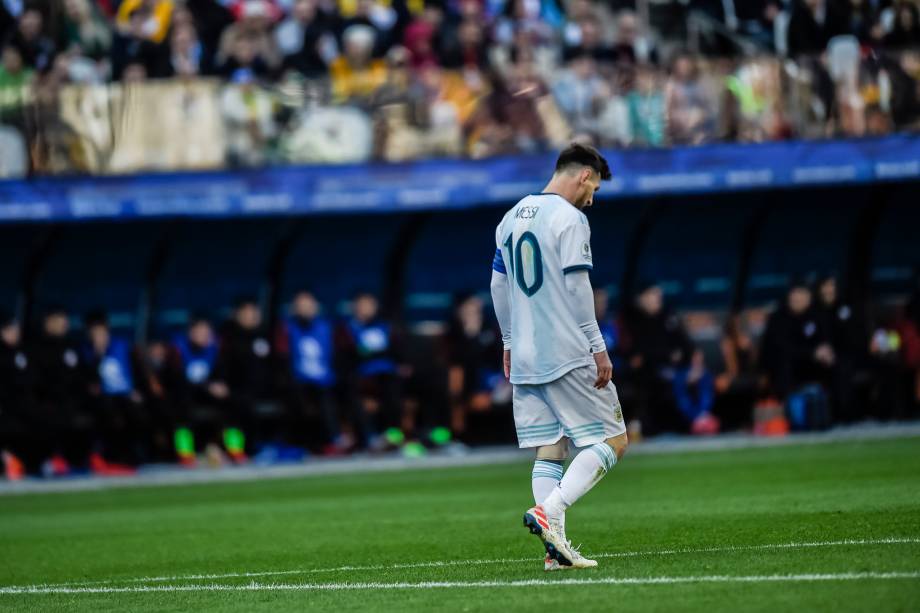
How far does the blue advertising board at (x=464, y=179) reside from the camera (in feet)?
58.4

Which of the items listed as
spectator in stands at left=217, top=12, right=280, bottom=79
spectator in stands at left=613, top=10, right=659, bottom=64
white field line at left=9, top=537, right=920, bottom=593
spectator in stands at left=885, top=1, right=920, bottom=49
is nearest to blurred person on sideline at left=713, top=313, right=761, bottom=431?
spectator in stands at left=613, top=10, right=659, bottom=64

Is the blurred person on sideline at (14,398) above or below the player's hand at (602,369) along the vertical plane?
below

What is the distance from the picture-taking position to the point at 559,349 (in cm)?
787

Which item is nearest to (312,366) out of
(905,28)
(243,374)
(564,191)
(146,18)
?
(243,374)

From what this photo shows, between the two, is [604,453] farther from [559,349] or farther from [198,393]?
[198,393]

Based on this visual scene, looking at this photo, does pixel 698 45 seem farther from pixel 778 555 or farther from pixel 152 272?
pixel 778 555

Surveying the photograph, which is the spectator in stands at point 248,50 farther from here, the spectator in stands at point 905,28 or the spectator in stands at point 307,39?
the spectator in stands at point 905,28

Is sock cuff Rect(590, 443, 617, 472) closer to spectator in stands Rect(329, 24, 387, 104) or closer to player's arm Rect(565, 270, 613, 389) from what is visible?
player's arm Rect(565, 270, 613, 389)

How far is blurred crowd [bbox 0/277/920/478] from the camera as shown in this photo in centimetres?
1875

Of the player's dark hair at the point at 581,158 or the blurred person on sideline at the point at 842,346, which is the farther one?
the blurred person on sideline at the point at 842,346

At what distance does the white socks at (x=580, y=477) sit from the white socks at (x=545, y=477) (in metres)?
0.05

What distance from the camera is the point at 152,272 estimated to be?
762 inches

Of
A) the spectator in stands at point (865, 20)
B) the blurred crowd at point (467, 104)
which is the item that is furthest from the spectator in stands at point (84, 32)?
the spectator in stands at point (865, 20)

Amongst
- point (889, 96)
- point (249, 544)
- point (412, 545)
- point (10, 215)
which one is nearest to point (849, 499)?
point (412, 545)
